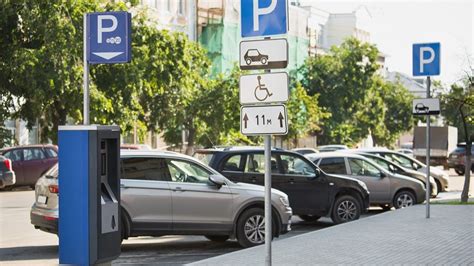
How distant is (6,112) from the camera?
34344 mm

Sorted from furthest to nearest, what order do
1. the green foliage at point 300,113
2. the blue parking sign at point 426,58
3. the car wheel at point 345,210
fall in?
the green foliage at point 300,113, the car wheel at point 345,210, the blue parking sign at point 426,58

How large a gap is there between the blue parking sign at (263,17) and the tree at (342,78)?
6195cm

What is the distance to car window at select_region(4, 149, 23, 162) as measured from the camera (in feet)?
102

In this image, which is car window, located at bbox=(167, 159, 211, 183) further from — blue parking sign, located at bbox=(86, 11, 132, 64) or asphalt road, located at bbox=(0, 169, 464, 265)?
blue parking sign, located at bbox=(86, 11, 132, 64)

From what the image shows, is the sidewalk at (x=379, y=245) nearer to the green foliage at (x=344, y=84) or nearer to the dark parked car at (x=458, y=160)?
the dark parked car at (x=458, y=160)

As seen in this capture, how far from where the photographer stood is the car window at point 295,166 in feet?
58.5

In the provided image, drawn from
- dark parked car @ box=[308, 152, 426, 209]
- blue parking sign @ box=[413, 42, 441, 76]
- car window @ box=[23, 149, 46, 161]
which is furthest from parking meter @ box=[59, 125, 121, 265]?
car window @ box=[23, 149, 46, 161]

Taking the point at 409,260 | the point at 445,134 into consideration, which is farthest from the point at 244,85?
the point at 445,134

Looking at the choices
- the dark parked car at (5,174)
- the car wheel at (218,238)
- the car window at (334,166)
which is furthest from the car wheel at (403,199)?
the dark parked car at (5,174)

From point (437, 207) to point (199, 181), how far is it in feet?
30.2

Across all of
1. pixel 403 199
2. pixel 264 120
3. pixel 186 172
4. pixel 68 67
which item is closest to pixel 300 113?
pixel 68 67

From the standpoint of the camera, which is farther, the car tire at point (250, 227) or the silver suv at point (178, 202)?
the car tire at point (250, 227)

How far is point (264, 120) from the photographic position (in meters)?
8.82

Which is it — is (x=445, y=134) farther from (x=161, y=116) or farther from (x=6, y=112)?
(x=6, y=112)
